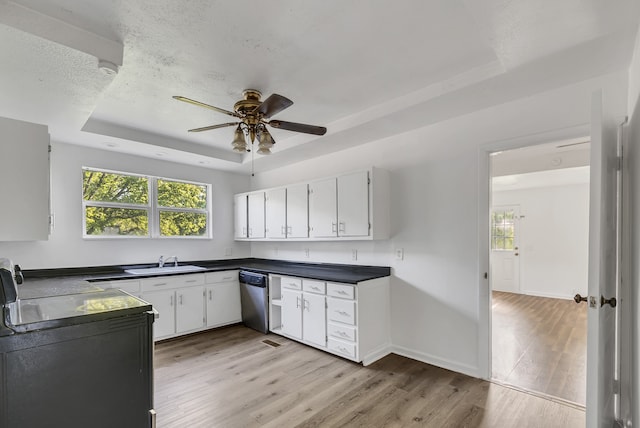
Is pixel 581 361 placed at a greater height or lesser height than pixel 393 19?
lesser

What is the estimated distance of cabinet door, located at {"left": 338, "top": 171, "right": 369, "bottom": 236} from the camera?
129 inches

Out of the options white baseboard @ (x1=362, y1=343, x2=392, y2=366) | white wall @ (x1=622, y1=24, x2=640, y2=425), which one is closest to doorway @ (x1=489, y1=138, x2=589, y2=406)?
white wall @ (x1=622, y1=24, x2=640, y2=425)

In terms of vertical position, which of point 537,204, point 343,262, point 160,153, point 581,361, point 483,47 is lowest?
point 581,361

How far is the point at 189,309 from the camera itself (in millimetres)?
3914

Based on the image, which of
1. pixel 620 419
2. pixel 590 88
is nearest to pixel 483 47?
pixel 590 88

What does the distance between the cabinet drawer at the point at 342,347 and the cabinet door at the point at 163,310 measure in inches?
77.7

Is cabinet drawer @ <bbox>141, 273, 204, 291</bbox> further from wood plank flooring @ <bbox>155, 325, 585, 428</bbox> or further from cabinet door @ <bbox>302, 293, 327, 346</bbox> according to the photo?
cabinet door @ <bbox>302, 293, 327, 346</bbox>

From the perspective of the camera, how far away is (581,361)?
3.03 meters

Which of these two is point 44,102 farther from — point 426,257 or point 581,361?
point 581,361

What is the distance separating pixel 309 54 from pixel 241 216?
3.37 meters

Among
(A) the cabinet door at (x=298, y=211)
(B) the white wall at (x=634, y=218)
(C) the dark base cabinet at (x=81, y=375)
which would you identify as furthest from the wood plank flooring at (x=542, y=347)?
(C) the dark base cabinet at (x=81, y=375)

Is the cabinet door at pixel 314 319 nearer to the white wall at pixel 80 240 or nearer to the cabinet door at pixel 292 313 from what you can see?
the cabinet door at pixel 292 313

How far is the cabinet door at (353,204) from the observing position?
10.8 ft

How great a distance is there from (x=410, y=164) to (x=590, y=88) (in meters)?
1.50
